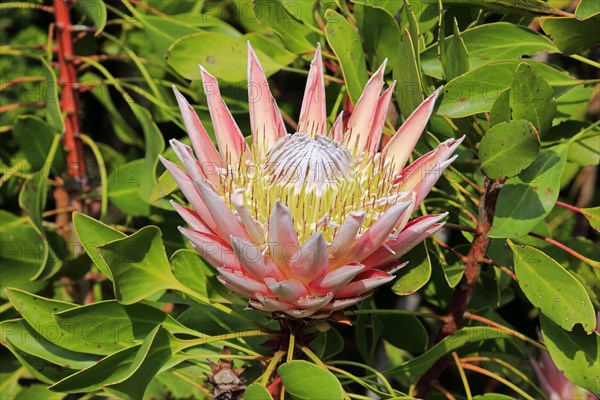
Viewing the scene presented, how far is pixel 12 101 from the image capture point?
2.46 meters

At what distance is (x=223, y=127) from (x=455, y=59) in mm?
473

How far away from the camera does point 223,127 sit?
1.56m

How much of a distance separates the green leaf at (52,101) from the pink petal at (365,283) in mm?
948

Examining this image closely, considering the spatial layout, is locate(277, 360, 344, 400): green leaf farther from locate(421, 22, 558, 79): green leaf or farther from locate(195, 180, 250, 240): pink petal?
locate(421, 22, 558, 79): green leaf

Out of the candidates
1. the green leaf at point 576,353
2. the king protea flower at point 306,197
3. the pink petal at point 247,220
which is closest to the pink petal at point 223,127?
the king protea flower at point 306,197

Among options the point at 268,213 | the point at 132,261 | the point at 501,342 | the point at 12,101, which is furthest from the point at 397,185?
the point at 12,101

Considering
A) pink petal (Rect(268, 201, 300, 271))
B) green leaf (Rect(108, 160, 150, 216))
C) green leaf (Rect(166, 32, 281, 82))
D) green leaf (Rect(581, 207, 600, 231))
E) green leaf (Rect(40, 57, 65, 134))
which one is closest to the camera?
pink petal (Rect(268, 201, 300, 271))

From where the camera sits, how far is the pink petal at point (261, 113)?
160 cm

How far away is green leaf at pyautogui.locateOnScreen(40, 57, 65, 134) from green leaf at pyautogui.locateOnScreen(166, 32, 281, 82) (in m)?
0.32

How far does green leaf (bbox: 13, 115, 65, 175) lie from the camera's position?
→ 6.78 ft

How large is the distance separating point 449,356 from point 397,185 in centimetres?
43

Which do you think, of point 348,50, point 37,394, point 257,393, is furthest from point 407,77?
point 37,394

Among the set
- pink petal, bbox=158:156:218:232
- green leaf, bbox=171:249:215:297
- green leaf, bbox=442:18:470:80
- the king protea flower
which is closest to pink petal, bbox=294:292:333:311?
the king protea flower

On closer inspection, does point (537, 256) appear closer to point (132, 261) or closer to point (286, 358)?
point (286, 358)
